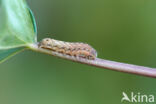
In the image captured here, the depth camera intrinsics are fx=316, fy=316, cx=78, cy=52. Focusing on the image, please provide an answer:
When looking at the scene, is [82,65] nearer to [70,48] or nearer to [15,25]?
[70,48]

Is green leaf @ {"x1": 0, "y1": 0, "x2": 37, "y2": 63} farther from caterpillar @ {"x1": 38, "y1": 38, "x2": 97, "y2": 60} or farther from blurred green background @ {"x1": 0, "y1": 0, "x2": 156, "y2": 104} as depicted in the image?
blurred green background @ {"x1": 0, "y1": 0, "x2": 156, "y2": 104}

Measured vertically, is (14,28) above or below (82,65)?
above

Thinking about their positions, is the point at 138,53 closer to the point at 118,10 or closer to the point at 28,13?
the point at 118,10

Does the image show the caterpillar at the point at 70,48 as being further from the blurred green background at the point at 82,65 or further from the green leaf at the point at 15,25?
the blurred green background at the point at 82,65

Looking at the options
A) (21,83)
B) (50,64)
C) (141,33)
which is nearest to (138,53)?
(141,33)

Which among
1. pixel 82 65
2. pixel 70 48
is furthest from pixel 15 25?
pixel 82 65

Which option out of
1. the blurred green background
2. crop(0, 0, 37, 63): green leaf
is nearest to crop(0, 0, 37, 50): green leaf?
crop(0, 0, 37, 63): green leaf
